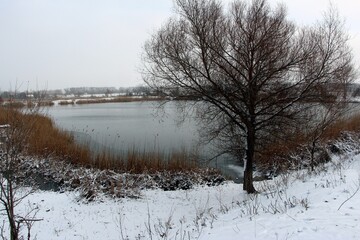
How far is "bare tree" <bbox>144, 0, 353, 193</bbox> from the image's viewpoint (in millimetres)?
9586

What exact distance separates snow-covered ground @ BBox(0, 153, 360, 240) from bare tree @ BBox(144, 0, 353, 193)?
2411 millimetres

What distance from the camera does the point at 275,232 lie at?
12.3 ft

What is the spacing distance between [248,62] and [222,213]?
17.1 feet

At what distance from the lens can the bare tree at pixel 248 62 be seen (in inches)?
377

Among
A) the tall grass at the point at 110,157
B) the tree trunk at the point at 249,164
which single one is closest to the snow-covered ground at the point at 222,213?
the tree trunk at the point at 249,164

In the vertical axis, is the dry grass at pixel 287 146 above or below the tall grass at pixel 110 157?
above

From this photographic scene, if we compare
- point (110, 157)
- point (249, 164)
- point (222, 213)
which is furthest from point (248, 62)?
point (110, 157)

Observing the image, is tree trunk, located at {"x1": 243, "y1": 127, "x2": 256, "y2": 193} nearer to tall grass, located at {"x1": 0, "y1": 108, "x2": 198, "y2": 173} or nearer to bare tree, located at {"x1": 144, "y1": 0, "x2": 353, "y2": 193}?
bare tree, located at {"x1": 144, "y1": 0, "x2": 353, "y2": 193}

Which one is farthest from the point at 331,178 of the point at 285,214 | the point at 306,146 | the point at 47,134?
the point at 47,134

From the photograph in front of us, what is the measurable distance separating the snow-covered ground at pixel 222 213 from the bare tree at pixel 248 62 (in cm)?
241

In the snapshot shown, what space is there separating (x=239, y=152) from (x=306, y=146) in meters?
3.40

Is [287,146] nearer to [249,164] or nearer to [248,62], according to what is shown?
[249,164]

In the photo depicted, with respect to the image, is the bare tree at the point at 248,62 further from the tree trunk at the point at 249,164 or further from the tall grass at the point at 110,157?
the tall grass at the point at 110,157

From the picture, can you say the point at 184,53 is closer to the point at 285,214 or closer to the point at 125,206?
the point at 125,206
